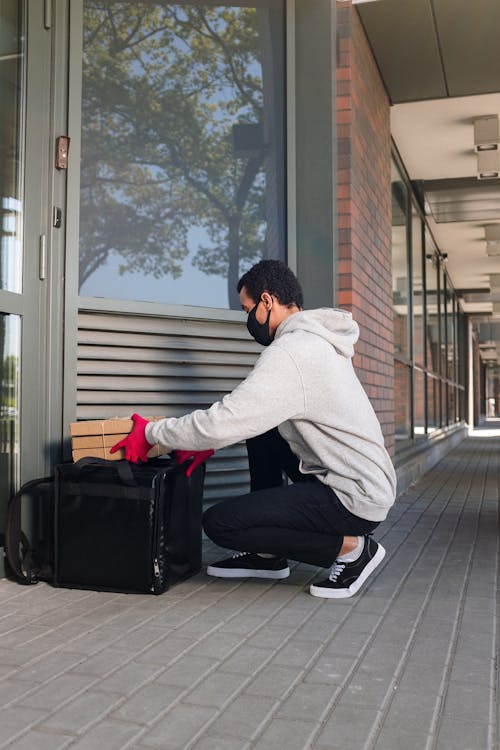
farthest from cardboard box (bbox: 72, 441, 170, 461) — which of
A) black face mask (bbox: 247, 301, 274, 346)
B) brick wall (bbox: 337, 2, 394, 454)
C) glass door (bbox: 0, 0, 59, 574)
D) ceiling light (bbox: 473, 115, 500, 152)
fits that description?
ceiling light (bbox: 473, 115, 500, 152)

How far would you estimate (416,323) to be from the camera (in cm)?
955

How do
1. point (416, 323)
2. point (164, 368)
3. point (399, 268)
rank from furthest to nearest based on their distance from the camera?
1. point (416, 323)
2. point (399, 268)
3. point (164, 368)

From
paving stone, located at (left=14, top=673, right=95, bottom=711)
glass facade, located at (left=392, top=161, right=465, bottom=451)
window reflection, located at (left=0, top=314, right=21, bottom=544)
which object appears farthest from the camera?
glass facade, located at (left=392, top=161, right=465, bottom=451)

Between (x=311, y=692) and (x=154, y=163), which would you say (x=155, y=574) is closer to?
(x=311, y=692)

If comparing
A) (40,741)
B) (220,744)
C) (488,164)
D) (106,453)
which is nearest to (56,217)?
(106,453)

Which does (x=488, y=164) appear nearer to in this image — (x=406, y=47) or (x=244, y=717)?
(x=406, y=47)

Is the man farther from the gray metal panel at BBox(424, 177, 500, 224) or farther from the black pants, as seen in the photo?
the gray metal panel at BBox(424, 177, 500, 224)

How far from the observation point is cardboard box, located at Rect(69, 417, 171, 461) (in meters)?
3.09

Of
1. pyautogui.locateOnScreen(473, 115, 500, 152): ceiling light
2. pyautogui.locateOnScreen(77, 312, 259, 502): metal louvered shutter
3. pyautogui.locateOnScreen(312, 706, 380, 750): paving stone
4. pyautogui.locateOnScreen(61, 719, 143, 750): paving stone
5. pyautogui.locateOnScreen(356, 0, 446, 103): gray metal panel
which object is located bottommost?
pyautogui.locateOnScreen(312, 706, 380, 750): paving stone

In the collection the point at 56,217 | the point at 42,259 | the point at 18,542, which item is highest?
the point at 56,217

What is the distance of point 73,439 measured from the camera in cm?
316

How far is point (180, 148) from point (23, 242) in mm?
1191

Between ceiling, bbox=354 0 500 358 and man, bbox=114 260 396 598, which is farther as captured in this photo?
ceiling, bbox=354 0 500 358

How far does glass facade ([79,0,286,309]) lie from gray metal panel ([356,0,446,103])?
2.83 feet
